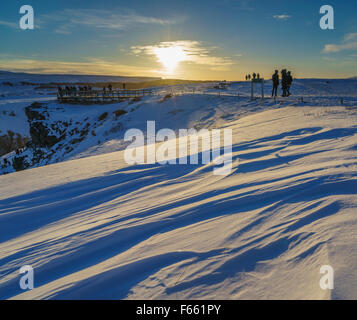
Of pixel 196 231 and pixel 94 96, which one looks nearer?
pixel 196 231

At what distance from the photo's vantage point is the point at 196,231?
2.80 m

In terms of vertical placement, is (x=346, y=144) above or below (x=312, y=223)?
above

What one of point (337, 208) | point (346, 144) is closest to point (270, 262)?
point (337, 208)

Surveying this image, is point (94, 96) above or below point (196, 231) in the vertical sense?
above

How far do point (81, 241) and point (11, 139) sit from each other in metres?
42.1

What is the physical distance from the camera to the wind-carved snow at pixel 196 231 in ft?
6.56

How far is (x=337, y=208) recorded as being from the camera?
2.67 m

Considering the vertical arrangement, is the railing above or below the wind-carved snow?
above

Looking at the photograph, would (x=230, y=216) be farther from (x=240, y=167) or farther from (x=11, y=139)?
(x=11, y=139)

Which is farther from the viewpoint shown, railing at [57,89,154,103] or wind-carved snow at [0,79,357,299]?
railing at [57,89,154,103]

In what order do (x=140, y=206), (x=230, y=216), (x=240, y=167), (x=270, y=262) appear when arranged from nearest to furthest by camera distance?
(x=270, y=262) → (x=230, y=216) → (x=140, y=206) → (x=240, y=167)

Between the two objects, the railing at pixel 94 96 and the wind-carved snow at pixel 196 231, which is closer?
the wind-carved snow at pixel 196 231

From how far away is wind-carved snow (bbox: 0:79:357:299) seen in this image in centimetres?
200

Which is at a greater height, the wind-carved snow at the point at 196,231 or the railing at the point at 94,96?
the railing at the point at 94,96
